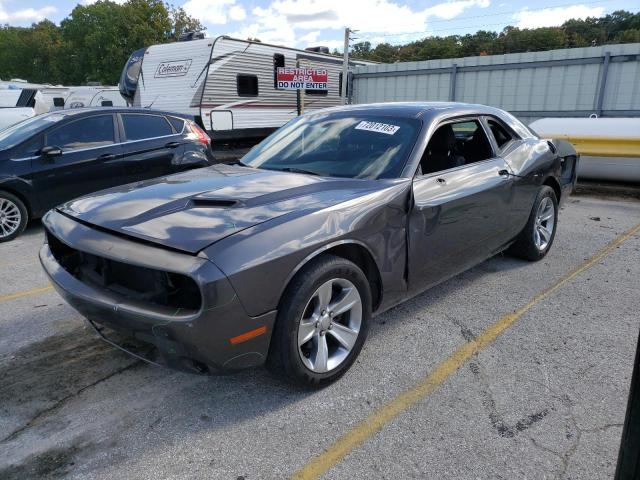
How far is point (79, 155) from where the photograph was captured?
6.32 m

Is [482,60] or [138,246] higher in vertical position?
[482,60]

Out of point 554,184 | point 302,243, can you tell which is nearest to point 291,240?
point 302,243

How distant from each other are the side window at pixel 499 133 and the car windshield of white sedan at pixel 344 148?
1248 millimetres

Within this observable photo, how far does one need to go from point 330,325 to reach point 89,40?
5409 centimetres

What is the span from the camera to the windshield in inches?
240

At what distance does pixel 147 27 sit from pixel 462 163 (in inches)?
1748

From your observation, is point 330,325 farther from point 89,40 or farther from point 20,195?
point 89,40

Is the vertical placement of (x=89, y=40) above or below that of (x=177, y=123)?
above

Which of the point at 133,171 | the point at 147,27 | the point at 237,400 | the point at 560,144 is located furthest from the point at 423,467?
the point at 147,27

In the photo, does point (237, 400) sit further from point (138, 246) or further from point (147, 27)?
point (147, 27)

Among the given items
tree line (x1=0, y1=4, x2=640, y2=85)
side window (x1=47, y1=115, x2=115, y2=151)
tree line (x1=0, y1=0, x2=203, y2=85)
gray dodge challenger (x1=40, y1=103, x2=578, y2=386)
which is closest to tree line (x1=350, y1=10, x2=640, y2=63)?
tree line (x1=0, y1=4, x2=640, y2=85)

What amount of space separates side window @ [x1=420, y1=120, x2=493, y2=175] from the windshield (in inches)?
200

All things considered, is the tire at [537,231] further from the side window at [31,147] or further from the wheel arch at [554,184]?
the side window at [31,147]

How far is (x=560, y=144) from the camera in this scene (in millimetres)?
5559
